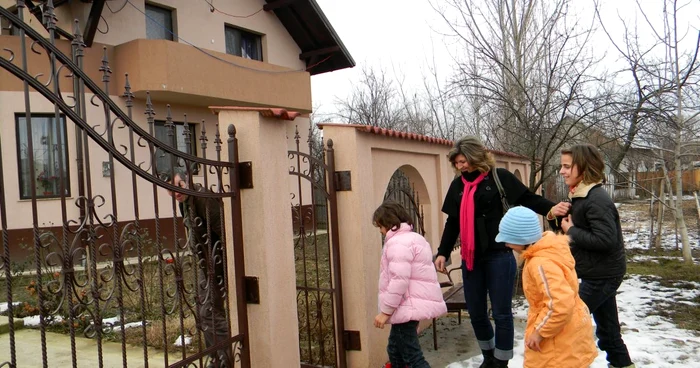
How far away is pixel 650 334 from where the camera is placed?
4777 millimetres

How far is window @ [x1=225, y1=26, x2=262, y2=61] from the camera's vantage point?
44.5ft

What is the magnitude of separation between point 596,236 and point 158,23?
1135cm

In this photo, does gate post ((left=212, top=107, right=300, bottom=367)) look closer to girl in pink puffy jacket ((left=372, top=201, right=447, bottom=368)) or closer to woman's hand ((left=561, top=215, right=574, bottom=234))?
girl in pink puffy jacket ((left=372, top=201, right=447, bottom=368))

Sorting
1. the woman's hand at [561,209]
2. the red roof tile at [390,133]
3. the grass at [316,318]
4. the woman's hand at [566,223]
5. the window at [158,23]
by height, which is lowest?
the grass at [316,318]

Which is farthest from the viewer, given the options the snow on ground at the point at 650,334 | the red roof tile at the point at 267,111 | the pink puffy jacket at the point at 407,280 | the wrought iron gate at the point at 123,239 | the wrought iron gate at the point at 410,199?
the wrought iron gate at the point at 410,199

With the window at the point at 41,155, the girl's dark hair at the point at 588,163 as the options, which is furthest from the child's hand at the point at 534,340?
the window at the point at 41,155

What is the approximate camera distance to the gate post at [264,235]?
2.92 m

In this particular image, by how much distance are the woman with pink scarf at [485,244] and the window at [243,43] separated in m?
11.3

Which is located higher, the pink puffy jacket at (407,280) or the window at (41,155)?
the window at (41,155)

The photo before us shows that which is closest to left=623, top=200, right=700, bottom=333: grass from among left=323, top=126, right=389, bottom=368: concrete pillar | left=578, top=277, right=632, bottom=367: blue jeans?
left=578, top=277, right=632, bottom=367: blue jeans

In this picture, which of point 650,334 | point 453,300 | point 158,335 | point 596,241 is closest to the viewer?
point 596,241

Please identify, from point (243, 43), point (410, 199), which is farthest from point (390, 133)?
point (243, 43)

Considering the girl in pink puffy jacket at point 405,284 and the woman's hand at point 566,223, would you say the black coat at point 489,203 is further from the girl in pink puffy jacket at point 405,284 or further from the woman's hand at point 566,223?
the girl in pink puffy jacket at point 405,284

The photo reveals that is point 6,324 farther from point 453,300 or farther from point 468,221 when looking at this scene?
point 468,221
